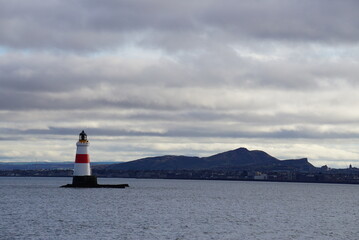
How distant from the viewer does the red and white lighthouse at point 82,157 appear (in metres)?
130

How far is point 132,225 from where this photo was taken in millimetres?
79312

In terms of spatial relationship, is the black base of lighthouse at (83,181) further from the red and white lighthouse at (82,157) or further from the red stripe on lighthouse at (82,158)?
the red stripe on lighthouse at (82,158)

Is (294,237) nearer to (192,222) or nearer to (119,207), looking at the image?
(192,222)

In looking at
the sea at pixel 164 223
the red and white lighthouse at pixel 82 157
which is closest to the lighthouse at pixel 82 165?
the red and white lighthouse at pixel 82 157

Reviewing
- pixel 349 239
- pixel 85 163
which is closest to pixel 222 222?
pixel 349 239

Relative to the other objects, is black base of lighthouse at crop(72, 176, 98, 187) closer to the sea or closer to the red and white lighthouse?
the red and white lighthouse

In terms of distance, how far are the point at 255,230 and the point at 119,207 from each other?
37.5 meters

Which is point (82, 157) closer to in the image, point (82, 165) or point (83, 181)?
point (82, 165)

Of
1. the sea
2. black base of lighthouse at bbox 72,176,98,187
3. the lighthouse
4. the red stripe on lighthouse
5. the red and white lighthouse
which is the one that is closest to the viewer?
the sea

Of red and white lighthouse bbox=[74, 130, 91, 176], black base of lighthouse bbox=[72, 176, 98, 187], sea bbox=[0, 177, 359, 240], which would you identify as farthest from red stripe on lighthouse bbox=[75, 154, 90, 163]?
sea bbox=[0, 177, 359, 240]

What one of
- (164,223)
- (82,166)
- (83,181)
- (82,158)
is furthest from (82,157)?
(164,223)

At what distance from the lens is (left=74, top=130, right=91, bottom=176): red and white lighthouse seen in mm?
129625

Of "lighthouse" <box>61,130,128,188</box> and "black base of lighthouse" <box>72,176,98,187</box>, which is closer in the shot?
"lighthouse" <box>61,130,128,188</box>

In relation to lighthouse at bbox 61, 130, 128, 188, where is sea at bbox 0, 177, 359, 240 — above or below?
below
